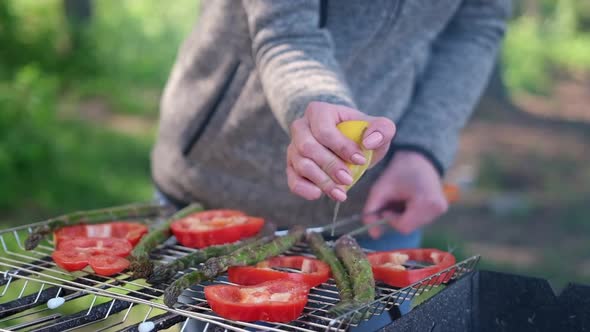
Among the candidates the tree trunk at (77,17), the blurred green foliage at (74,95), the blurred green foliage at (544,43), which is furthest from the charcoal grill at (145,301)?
the blurred green foliage at (544,43)

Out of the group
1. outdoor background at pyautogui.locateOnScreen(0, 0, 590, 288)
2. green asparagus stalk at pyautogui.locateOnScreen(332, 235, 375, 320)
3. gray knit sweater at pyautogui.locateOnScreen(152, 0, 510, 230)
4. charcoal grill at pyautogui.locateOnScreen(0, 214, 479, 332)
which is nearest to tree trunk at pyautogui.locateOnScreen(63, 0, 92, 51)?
outdoor background at pyautogui.locateOnScreen(0, 0, 590, 288)

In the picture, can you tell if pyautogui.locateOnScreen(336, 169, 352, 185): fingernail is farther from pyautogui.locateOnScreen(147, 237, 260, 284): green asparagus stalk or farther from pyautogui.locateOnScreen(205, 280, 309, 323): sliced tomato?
pyautogui.locateOnScreen(147, 237, 260, 284): green asparagus stalk

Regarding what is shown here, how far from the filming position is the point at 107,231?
2.38 m

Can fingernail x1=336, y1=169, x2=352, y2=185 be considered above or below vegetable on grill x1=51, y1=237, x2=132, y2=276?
above

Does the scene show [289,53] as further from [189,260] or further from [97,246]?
[97,246]

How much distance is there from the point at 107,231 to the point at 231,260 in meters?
0.61

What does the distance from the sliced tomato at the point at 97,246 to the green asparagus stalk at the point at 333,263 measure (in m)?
0.52

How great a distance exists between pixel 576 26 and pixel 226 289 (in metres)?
16.8

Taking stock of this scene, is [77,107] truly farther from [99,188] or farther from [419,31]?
[419,31]

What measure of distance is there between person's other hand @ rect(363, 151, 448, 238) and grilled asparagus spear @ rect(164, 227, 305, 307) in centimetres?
52

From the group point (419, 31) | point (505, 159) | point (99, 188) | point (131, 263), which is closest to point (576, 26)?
point (505, 159)

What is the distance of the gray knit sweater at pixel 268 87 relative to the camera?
242 centimetres

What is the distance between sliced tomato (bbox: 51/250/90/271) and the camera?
6.49 ft

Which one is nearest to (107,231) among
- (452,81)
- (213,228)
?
(213,228)
